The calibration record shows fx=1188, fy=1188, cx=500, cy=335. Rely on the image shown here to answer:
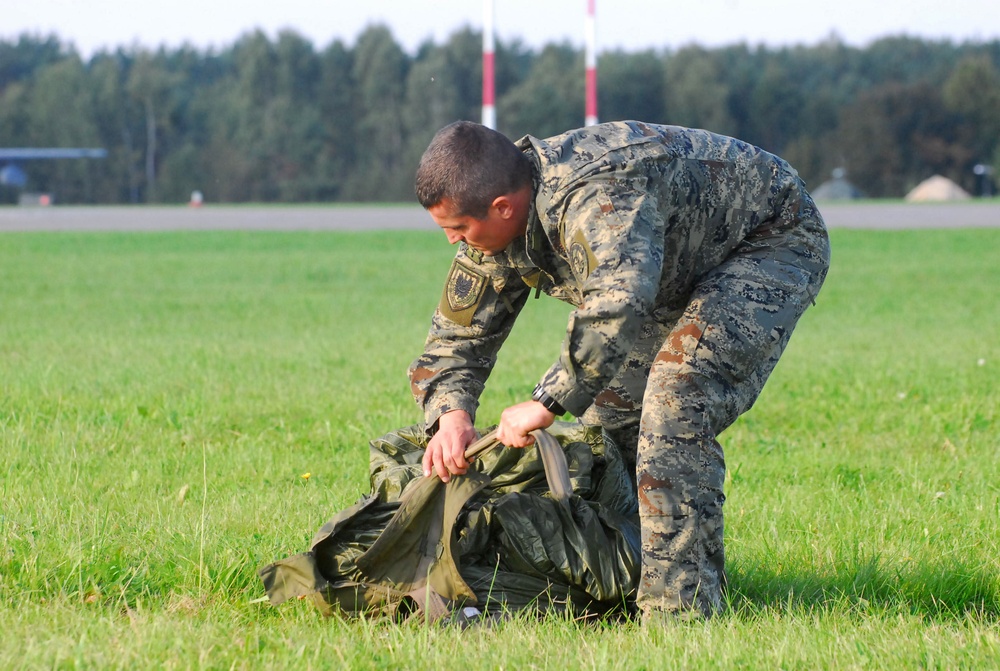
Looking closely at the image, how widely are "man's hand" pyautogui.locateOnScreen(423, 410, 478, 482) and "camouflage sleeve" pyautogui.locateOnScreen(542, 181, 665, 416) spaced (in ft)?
1.55

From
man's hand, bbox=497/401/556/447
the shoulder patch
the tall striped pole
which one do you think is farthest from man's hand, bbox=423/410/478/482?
the tall striped pole

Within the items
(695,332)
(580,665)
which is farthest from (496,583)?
(695,332)

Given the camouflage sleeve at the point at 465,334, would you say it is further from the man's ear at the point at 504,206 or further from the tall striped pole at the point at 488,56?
the tall striped pole at the point at 488,56

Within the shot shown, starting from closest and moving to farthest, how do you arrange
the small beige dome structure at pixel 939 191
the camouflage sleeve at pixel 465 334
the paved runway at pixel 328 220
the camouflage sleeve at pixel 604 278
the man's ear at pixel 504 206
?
the camouflage sleeve at pixel 604 278
the man's ear at pixel 504 206
the camouflage sleeve at pixel 465 334
the paved runway at pixel 328 220
the small beige dome structure at pixel 939 191

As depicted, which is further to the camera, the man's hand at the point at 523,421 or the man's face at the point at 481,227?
the man's face at the point at 481,227

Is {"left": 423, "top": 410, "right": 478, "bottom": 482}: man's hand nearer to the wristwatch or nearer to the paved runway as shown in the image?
the wristwatch

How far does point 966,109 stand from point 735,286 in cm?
8399

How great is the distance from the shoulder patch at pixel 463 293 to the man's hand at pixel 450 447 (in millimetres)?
403

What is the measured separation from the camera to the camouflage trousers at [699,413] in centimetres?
375

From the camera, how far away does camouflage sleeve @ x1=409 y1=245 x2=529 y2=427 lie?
13.8 ft

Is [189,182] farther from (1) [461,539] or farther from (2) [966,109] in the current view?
(1) [461,539]

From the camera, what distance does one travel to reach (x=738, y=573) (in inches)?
167

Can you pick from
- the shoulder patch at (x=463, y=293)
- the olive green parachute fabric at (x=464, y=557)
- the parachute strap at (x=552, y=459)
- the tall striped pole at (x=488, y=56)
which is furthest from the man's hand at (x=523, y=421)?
the tall striped pole at (x=488, y=56)

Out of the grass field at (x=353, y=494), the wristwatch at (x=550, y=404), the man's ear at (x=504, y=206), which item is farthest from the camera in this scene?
Answer: the man's ear at (x=504, y=206)
